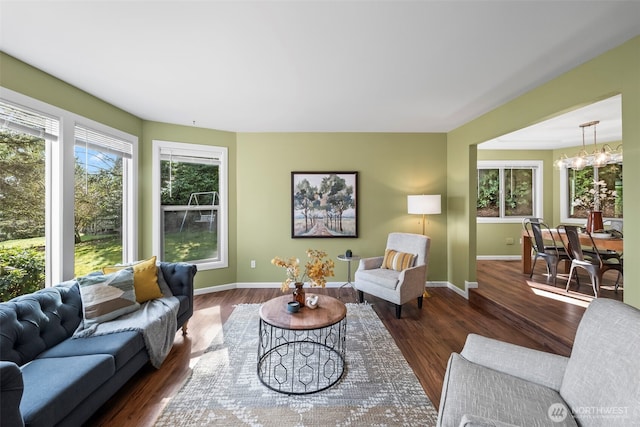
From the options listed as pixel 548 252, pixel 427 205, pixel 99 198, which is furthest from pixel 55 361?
pixel 548 252

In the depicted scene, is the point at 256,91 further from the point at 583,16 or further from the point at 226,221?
the point at 583,16

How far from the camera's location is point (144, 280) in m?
2.45

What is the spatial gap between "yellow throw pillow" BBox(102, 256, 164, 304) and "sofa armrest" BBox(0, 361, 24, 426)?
1292 millimetres

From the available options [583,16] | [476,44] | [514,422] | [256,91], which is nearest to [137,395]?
[514,422]

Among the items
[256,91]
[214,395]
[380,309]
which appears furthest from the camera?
Answer: [380,309]

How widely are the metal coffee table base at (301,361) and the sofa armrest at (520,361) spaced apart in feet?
3.47

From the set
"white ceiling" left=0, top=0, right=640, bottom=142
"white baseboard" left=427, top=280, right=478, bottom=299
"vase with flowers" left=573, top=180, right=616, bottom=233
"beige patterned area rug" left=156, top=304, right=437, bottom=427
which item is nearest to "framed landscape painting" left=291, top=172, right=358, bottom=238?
"white ceiling" left=0, top=0, right=640, bottom=142

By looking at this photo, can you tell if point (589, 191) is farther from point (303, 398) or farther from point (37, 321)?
point (37, 321)

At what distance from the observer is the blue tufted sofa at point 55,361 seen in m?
1.20

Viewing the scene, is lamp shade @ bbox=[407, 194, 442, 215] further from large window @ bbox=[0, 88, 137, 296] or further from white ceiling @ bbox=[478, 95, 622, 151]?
large window @ bbox=[0, 88, 137, 296]

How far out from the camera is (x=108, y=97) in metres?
2.86

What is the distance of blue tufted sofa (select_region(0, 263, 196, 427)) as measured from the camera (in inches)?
47.3

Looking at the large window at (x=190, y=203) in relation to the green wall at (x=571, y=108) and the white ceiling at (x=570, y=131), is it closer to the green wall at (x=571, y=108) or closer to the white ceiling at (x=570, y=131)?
the green wall at (x=571, y=108)

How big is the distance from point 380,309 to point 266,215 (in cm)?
224
